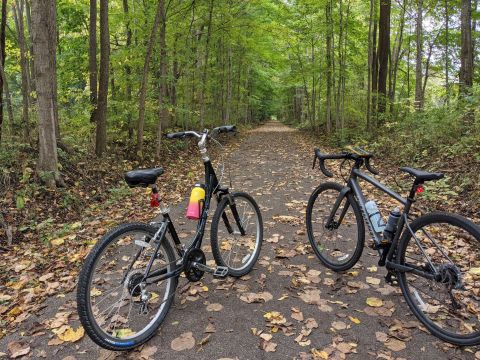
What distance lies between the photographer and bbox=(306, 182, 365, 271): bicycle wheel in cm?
396

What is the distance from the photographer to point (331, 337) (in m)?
3.03

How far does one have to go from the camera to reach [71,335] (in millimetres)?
3127

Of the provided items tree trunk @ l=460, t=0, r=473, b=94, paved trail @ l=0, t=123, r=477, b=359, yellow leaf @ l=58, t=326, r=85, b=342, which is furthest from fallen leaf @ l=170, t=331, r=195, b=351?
tree trunk @ l=460, t=0, r=473, b=94

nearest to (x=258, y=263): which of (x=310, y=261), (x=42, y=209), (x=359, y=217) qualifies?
(x=310, y=261)

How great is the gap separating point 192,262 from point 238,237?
3.15 feet

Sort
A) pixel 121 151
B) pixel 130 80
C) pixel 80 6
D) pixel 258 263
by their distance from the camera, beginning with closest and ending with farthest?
1. pixel 258 263
2. pixel 121 151
3. pixel 130 80
4. pixel 80 6

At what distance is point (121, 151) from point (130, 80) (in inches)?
112

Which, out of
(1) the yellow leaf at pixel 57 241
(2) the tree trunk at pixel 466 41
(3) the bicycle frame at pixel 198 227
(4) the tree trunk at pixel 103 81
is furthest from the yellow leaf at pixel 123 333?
(2) the tree trunk at pixel 466 41

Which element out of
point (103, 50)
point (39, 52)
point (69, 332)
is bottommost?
point (69, 332)

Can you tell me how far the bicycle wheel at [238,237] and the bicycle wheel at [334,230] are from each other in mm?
717

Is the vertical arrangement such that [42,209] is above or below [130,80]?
below

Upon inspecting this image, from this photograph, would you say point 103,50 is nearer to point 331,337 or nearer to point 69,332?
point 69,332

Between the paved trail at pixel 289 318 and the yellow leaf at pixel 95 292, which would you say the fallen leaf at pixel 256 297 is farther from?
the yellow leaf at pixel 95 292

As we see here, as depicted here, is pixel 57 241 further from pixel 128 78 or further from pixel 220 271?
pixel 128 78
